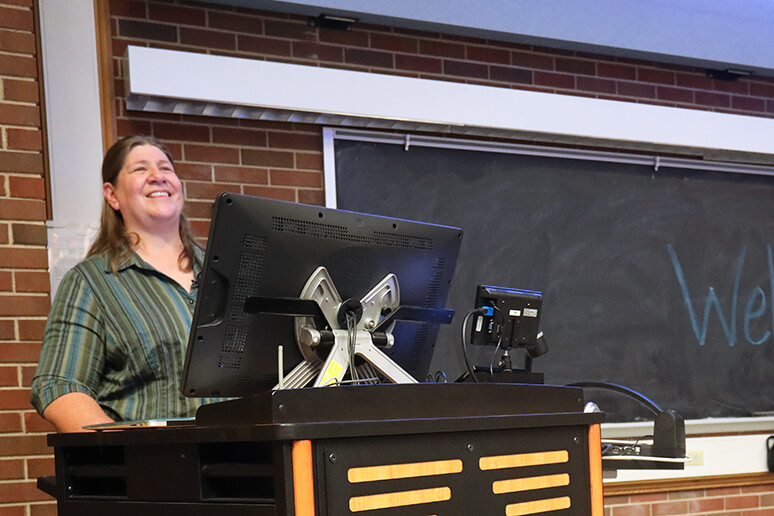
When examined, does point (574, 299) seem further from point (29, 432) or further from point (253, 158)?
point (29, 432)

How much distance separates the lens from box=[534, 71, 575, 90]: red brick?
3.65 meters

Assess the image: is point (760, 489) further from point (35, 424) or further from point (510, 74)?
point (35, 424)

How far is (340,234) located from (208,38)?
5.73 ft

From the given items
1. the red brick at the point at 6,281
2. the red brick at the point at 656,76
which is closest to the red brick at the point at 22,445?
the red brick at the point at 6,281

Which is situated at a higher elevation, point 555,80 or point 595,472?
point 555,80

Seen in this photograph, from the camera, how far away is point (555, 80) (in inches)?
145

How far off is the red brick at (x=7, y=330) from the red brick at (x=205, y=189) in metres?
0.67

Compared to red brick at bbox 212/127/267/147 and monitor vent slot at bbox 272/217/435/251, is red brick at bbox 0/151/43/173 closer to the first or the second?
red brick at bbox 212/127/267/147

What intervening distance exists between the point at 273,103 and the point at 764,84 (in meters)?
2.32

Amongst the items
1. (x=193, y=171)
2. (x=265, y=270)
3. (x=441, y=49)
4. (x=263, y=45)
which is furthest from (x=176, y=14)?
(x=265, y=270)

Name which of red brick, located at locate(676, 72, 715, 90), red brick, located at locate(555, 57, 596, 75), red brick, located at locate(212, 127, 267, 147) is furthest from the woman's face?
red brick, located at locate(676, 72, 715, 90)

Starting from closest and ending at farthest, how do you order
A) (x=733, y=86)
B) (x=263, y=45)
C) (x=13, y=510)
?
(x=13, y=510) < (x=263, y=45) < (x=733, y=86)

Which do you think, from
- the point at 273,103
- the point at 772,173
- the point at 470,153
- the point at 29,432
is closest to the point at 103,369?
the point at 29,432

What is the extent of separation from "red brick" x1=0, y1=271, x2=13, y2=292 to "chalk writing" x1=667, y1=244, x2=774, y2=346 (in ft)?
8.20
